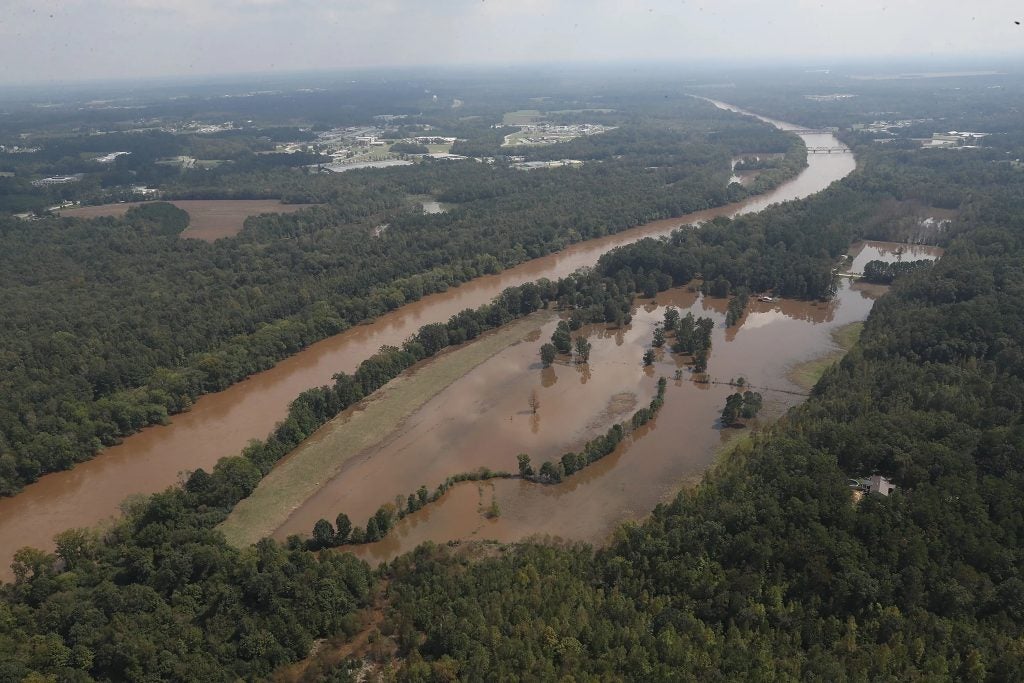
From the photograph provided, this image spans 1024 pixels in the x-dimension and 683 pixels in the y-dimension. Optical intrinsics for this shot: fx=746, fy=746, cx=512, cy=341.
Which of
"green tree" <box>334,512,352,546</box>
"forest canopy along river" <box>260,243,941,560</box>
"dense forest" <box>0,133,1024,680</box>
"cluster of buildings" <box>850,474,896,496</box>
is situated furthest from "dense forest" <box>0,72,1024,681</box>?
"forest canopy along river" <box>260,243,941,560</box>

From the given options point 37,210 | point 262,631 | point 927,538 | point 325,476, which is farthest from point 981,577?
point 37,210

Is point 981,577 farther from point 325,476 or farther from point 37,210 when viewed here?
point 37,210

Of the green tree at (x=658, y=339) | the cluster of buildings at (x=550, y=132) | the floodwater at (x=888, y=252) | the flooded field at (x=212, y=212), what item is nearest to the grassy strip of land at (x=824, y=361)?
the green tree at (x=658, y=339)

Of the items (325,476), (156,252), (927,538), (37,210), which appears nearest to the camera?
(927,538)

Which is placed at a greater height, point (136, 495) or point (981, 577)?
point (981, 577)

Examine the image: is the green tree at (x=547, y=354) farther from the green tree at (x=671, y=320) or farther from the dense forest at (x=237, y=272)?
the dense forest at (x=237, y=272)

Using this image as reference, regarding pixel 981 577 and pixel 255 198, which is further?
pixel 255 198

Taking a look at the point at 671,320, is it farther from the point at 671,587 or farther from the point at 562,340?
the point at 671,587

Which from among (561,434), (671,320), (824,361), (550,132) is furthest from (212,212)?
(550,132)

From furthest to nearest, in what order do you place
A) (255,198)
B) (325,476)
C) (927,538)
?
(255,198) < (325,476) < (927,538)
